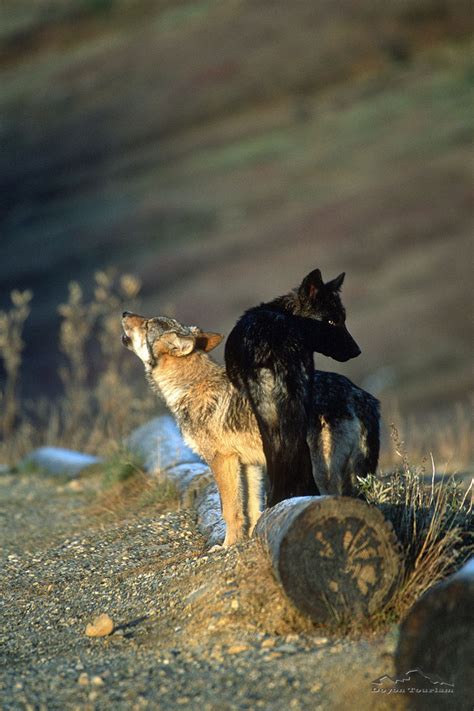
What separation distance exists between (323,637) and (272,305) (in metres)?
2.89

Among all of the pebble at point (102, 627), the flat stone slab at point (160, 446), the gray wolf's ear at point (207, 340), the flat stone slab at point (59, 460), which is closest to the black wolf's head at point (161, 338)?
the gray wolf's ear at point (207, 340)

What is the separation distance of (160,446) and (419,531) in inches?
180

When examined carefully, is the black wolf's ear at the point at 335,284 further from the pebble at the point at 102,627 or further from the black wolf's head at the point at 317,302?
the pebble at the point at 102,627

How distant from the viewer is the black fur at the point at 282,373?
620 centimetres

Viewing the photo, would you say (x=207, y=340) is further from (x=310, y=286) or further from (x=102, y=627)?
(x=102, y=627)

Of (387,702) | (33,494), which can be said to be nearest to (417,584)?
(387,702)

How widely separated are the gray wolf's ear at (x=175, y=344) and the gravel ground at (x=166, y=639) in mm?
1376

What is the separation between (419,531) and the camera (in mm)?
5707

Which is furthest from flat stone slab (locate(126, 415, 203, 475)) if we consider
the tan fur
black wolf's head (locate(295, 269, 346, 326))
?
black wolf's head (locate(295, 269, 346, 326))

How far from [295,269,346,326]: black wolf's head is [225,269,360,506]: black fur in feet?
0.11

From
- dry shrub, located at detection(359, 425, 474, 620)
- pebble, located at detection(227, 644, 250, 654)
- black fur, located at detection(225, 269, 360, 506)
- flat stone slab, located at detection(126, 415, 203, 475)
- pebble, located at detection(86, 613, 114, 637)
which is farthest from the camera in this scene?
flat stone slab, located at detection(126, 415, 203, 475)

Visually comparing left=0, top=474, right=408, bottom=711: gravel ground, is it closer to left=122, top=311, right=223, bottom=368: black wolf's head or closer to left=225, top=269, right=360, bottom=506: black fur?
left=225, top=269, right=360, bottom=506: black fur

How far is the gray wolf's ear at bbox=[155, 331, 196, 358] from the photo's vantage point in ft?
24.3

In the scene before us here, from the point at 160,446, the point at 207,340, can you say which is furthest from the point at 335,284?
the point at 160,446
